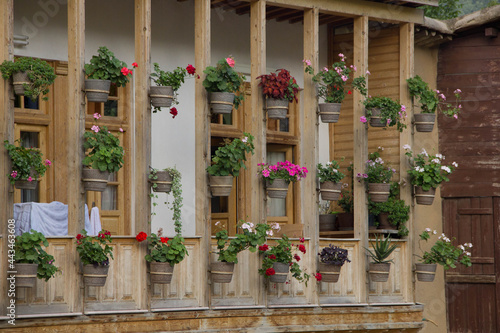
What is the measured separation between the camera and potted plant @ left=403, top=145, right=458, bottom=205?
1346 centimetres

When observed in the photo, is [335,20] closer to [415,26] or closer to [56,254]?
[415,26]

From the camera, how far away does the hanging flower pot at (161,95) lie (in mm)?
11344

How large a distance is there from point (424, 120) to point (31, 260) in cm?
658

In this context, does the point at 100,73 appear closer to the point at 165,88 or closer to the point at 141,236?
the point at 165,88

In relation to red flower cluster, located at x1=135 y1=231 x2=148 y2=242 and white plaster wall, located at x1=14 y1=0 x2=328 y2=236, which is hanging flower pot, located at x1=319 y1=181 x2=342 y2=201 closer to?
white plaster wall, located at x1=14 y1=0 x2=328 y2=236

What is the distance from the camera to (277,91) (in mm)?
12180

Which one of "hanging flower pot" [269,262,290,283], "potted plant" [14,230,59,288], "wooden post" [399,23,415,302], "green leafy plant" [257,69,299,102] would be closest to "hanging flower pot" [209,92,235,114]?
"green leafy plant" [257,69,299,102]

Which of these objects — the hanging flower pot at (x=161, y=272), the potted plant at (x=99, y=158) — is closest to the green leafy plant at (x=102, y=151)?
the potted plant at (x=99, y=158)

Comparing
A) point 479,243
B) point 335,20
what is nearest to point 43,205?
point 335,20

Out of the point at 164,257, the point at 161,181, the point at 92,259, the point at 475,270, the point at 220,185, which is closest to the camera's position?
the point at 92,259

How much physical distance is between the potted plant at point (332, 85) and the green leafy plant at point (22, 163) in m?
4.26

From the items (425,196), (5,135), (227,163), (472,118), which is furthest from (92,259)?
(472,118)

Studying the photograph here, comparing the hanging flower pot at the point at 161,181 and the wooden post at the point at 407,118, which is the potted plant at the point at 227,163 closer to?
the hanging flower pot at the point at 161,181

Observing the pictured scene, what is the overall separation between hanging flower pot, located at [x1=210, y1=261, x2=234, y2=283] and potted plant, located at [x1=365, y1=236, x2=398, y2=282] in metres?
2.50
